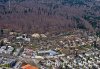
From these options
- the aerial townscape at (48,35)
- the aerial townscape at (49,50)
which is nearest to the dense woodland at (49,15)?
the aerial townscape at (48,35)

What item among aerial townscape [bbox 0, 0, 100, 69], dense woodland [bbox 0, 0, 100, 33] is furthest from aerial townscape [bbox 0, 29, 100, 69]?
dense woodland [bbox 0, 0, 100, 33]

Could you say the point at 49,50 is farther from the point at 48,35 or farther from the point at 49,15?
the point at 49,15

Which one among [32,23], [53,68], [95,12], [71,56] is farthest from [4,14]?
[53,68]

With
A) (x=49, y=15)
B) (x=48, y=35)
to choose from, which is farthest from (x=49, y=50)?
(x=49, y=15)

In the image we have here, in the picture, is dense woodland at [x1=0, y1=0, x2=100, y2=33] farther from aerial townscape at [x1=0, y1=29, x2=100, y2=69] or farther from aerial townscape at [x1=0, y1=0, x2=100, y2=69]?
aerial townscape at [x1=0, y1=29, x2=100, y2=69]

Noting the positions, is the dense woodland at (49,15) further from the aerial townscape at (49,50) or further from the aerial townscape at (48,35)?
the aerial townscape at (49,50)

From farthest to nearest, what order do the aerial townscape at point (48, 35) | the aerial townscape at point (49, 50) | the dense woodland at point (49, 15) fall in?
1. the dense woodland at point (49, 15)
2. the aerial townscape at point (48, 35)
3. the aerial townscape at point (49, 50)
